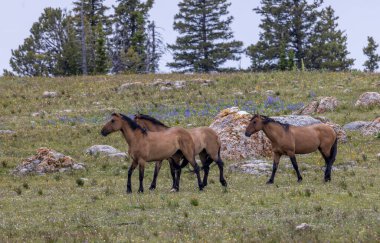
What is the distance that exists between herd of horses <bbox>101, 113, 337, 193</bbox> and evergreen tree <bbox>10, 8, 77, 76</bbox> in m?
56.1

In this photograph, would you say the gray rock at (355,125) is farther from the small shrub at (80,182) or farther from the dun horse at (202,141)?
the small shrub at (80,182)

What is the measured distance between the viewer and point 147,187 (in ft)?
70.9

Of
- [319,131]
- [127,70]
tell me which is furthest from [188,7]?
[319,131]

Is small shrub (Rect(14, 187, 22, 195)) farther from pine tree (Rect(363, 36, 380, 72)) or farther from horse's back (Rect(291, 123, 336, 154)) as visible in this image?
pine tree (Rect(363, 36, 380, 72))

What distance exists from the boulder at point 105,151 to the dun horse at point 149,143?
8.61 meters

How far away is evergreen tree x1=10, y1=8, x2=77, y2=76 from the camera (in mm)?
76625

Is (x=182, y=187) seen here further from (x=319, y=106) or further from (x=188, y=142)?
(x=319, y=106)

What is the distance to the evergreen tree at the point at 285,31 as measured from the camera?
7711cm

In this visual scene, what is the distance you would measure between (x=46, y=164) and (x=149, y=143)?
7789 mm

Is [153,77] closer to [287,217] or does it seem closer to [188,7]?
[188,7]

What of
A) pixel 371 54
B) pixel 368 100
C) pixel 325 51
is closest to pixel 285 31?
pixel 325 51

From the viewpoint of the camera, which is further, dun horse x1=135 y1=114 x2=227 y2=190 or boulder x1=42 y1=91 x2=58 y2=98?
boulder x1=42 y1=91 x2=58 y2=98

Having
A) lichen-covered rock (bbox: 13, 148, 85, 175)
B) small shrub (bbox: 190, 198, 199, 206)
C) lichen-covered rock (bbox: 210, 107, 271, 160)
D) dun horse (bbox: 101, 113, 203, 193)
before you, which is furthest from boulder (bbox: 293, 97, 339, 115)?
small shrub (bbox: 190, 198, 199, 206)

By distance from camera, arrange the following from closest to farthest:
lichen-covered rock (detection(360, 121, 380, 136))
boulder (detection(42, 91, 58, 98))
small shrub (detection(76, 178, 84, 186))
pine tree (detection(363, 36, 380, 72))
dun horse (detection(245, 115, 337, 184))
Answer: dun horse (detection(245, 115, 337, 184))
small shrub (detection(76, 178, 84, 186))
lichen-covered rock (detection(360, 121, 380, 136))
boulder (detection(42, 91, 58, 98))
pine tree (detection(363, 36, 380, 72))
